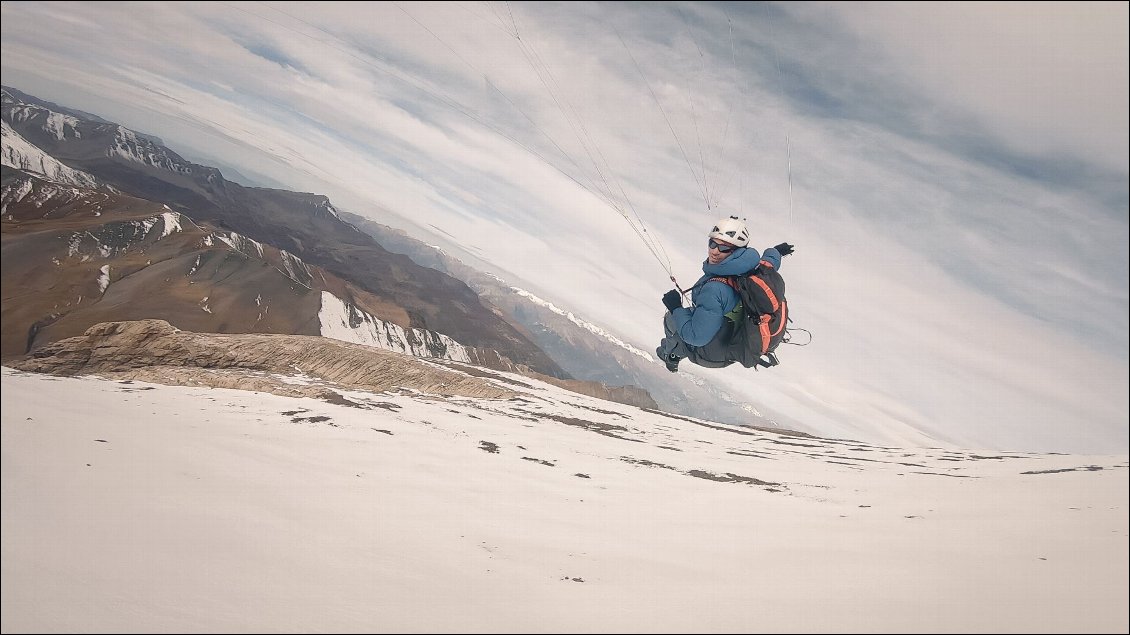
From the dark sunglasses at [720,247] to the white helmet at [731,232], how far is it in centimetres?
10

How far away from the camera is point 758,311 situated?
22.4ft

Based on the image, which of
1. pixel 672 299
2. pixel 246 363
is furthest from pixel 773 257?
pixel 246 363

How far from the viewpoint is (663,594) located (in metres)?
3.71

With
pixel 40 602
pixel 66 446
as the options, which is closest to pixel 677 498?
pixel 40 602

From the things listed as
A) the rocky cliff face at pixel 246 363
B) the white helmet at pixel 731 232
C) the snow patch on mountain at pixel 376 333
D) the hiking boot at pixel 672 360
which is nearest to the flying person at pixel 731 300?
the white helmet at pixel 731 232

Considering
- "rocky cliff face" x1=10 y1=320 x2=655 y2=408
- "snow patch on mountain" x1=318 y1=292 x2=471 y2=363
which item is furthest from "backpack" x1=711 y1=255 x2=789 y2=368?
"snow patch on mountain" x1=318 y1=292 x2=471 y2=363

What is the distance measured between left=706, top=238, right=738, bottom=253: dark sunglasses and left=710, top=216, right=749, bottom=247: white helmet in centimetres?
10

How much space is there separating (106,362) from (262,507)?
3603 cm

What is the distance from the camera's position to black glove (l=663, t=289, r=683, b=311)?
7441 mm

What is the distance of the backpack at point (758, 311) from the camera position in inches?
266

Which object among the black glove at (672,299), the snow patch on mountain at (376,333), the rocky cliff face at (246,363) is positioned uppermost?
the black glove at (672,299)

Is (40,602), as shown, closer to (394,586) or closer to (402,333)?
(394,586)

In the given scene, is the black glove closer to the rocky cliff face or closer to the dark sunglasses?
the dark sunglasses

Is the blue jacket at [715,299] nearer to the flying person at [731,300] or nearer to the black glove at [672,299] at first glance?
the flying person at [731,300]
